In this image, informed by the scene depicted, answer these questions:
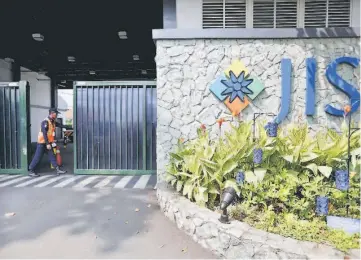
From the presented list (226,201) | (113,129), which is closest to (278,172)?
(226,201)

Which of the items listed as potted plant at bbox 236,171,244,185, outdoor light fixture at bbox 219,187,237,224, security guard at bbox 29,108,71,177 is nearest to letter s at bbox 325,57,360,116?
potted plant at bbox 236,171,244,185

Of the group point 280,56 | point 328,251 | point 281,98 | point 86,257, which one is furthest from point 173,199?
point 280,56

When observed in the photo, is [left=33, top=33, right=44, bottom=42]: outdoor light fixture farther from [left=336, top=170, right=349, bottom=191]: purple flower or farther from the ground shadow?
[left=336, top=170, right=349, bottom=191]: purple flower

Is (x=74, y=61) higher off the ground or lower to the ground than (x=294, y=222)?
higher

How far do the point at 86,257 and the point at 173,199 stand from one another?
4.33 feet

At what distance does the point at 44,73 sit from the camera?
15.6m

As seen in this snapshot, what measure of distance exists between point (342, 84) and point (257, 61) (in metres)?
1.55

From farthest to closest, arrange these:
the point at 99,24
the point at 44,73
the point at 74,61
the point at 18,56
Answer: the point at 44,73 → the point at 74,61 → the point at 18,56 → the point at 99,24

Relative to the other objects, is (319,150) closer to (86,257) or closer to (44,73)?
(86,257)

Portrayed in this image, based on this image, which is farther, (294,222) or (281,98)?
(281,98)

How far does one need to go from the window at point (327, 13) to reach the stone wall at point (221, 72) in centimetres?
38

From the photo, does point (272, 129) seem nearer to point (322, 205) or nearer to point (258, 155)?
point (258, 155)

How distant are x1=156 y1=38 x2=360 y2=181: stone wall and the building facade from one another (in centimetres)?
2

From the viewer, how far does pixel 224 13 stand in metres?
5.26
